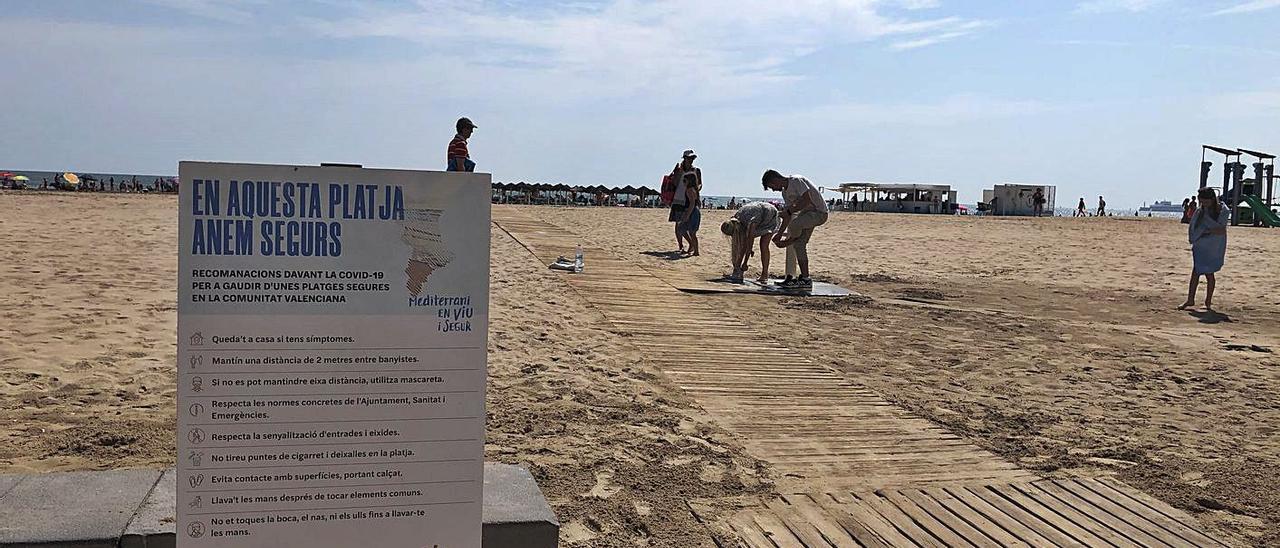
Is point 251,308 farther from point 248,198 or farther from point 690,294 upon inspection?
point 690,294

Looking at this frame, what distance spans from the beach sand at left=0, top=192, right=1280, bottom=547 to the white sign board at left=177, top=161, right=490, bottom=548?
129 cm

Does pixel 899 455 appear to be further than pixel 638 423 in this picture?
No

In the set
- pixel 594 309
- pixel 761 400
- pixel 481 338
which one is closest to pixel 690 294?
pixel 594 309

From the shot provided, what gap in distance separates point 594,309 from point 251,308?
7.21 metres

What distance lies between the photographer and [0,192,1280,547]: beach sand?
4.77 metres

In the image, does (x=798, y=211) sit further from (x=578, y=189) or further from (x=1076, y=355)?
(x=578, y=189)

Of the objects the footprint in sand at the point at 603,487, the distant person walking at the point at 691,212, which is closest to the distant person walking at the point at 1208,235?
the distant person walking at the point at 691,212

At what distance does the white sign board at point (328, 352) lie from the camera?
268cm

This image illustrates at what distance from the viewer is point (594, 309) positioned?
9.88 metres

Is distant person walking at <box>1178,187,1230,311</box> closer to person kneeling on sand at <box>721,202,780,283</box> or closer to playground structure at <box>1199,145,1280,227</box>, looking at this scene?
person kneeling on sand at <box>721,202,780,283</box>

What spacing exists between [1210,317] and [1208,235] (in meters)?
1.03

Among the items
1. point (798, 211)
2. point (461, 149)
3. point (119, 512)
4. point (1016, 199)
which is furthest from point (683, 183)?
point (1016, 199)

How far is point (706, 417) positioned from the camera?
5.95m

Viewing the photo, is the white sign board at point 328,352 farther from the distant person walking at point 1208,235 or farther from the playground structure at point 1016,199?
the playground structure at point 1016,199
